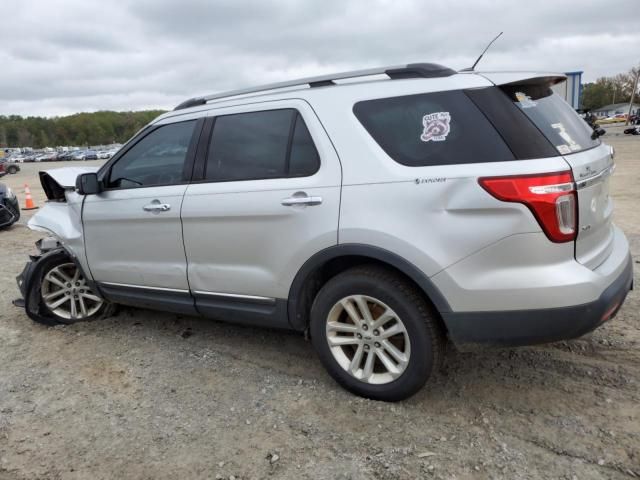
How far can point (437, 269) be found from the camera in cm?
274

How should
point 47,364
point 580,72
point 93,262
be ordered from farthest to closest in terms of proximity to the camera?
point 580,72 → point 93,262 → point 47,364

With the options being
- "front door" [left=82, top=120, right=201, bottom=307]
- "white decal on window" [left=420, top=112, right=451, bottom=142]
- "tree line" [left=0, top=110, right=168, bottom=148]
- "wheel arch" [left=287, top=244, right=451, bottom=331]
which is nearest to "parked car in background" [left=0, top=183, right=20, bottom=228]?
"front door" [left=82, top=120, right=201, bottom=307]

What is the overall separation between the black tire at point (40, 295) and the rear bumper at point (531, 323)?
10.7 feet

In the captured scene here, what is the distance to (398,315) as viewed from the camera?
2.94m

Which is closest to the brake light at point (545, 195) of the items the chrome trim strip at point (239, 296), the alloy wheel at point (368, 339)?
the alloy wheel at point (368, 339)

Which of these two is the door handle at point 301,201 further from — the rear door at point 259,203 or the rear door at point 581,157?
the rear door at point 581,157

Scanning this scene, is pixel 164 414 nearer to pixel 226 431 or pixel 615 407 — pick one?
pixel 226 431

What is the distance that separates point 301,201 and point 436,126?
2.84ft

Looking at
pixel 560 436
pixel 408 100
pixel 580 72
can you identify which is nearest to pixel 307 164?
pixel 408 100

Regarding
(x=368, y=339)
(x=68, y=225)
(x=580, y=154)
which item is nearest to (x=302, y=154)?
(x=368, y=339)

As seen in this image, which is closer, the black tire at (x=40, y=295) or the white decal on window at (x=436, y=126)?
the white decal on window at (x=436, y=126)

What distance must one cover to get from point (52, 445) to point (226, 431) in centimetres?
98

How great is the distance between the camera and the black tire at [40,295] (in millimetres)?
4688

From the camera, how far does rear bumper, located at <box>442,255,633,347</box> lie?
2.62 meters
